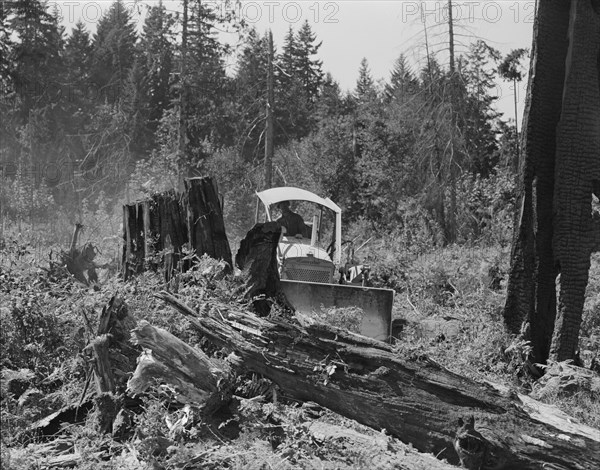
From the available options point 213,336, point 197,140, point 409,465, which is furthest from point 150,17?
point 409,465

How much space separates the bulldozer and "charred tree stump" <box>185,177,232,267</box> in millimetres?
1520

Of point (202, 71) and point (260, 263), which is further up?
point (202, 71)

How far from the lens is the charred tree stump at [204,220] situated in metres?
9.12

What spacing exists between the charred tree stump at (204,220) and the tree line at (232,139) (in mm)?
13784

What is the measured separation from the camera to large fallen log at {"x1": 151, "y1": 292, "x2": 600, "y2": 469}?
4684mm

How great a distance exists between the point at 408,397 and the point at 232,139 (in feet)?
150

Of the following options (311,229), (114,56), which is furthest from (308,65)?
(311,229)

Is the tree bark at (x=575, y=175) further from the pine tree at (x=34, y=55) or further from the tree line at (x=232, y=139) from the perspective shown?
Answer: the pine tree at (x=34, y=55)

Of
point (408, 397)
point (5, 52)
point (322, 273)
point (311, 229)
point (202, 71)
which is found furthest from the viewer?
point (5, 52)

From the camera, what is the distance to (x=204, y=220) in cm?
914

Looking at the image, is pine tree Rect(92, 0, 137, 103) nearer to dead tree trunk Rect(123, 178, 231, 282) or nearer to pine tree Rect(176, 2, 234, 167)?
pine tree Rect(176, 2, 234, 167)

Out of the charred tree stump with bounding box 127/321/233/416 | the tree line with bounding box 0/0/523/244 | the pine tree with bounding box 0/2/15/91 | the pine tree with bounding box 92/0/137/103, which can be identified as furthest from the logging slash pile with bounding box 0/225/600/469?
the pine tree with bounding box 92/0/137/103

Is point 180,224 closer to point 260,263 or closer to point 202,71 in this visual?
point 260,263

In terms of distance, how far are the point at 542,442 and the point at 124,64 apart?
57723 mm
